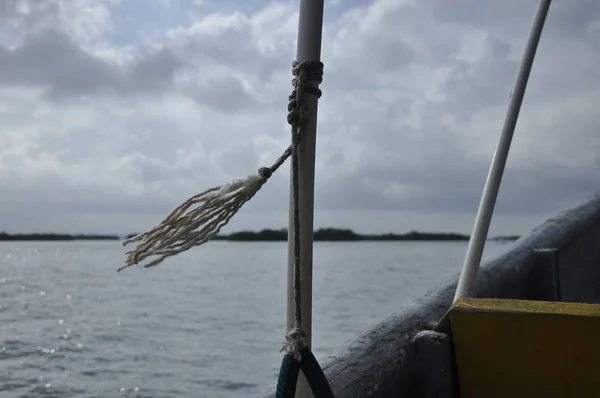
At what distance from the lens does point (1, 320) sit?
17.6 meters

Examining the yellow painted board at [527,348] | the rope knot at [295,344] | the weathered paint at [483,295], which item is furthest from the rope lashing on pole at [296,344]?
the yellow painted board at [527,348]

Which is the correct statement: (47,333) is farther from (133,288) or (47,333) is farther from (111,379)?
(133,288)

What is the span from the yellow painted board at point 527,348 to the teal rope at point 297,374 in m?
0.80

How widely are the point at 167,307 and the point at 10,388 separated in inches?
489

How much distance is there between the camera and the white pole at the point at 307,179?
4.23ft

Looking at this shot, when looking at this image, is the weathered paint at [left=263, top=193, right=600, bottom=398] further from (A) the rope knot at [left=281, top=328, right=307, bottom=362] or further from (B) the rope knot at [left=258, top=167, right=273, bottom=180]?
(B) the rope knot at [left=258, top=167, right=273, bottom=180]

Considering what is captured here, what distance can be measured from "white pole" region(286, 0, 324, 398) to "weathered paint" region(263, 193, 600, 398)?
0.99 ft

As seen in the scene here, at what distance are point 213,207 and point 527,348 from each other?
3.60 ft

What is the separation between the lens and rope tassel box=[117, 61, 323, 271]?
4.23 ft

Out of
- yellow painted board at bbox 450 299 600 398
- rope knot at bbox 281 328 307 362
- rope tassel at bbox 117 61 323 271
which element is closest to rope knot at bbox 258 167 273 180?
rope tassel at bbox 117 61 323 271

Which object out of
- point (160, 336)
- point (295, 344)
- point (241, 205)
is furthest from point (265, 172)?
point (160, 336)

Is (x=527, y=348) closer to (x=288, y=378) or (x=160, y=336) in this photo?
(x=288, y=378)

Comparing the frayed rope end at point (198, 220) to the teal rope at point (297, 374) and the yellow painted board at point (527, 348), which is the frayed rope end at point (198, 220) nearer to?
the teal rope at point (297, 374)

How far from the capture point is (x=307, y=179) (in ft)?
4.27
